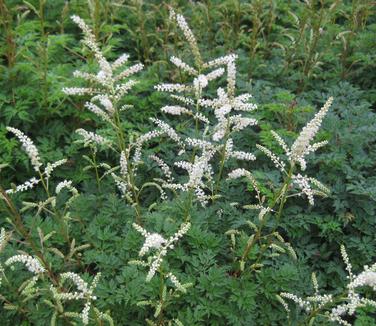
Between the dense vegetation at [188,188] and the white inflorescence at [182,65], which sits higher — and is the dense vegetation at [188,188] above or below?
below

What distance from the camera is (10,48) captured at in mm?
5051

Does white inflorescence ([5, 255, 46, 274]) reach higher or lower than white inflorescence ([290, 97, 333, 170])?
lower

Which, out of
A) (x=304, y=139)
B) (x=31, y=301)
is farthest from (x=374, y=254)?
(x=31, y=301)

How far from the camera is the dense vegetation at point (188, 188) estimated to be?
348 centimetres

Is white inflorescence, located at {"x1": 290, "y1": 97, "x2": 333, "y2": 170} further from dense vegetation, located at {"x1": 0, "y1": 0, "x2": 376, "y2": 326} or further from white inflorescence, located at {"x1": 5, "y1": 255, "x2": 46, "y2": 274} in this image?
white inflorescence, located at {"x1": 5, "y1": 255, "x2": 46, "y2": 274}

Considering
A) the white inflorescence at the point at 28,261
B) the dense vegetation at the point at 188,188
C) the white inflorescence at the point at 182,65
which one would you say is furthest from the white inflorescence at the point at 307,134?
the white inflorescence at the point at 28,261

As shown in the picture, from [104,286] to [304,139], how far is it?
72.5 inches

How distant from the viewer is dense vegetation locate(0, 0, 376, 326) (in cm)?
348

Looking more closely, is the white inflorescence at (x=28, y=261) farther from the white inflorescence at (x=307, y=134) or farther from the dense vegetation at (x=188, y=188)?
the white inflorescence at (x=307, y=134)

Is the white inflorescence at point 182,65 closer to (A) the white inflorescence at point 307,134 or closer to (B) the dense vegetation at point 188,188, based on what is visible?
(B) the dense vegetation at point 188,188

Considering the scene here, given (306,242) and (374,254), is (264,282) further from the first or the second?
(374,254)

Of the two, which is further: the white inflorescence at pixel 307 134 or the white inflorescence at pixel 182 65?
the white inflorescence at pixel 182 65

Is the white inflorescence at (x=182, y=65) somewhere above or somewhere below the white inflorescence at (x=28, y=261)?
above

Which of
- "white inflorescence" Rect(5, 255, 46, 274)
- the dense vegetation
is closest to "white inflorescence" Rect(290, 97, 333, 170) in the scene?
the dense vegetation
